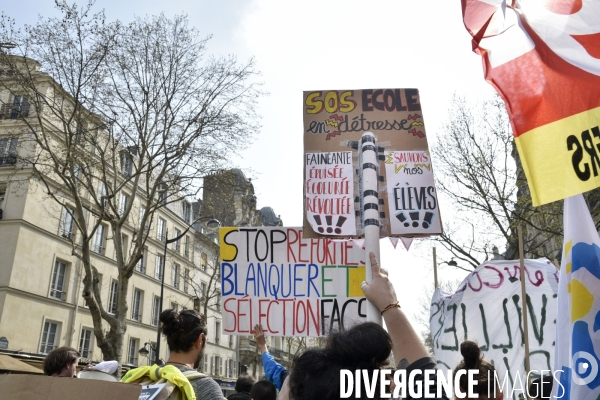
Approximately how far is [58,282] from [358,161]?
84.4 ft

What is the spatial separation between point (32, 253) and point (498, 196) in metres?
20.0

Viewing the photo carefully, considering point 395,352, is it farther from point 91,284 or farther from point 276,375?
point 91,284

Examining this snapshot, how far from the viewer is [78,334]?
27.0m

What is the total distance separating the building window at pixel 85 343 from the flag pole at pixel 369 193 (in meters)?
26.8

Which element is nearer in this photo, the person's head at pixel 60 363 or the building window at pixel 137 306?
the person's head at pixel 60 363

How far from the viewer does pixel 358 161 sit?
14.1ft

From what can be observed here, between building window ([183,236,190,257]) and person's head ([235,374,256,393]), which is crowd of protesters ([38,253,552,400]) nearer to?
person's head ([235,374,256,393])

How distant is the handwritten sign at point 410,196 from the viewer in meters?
4.05

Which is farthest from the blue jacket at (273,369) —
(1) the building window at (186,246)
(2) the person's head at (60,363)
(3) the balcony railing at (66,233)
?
(1) the building window at (186,246)

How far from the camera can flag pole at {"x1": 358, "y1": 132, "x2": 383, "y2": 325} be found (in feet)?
11.2

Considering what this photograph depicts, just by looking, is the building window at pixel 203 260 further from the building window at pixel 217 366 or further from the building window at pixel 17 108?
the building window at pixel 17 108

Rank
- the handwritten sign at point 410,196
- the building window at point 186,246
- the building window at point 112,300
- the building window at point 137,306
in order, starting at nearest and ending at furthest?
the handwritten sign at point 410,196
the building window at point 112,300
the building window at point 137,306
the building window at point 186,246

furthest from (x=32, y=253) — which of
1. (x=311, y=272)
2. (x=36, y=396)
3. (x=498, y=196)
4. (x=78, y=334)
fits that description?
(x=36, y=396)

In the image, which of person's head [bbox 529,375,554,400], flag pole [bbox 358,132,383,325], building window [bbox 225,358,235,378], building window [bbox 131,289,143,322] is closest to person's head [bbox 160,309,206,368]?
flag pole [bbox 358,132,383,325]
